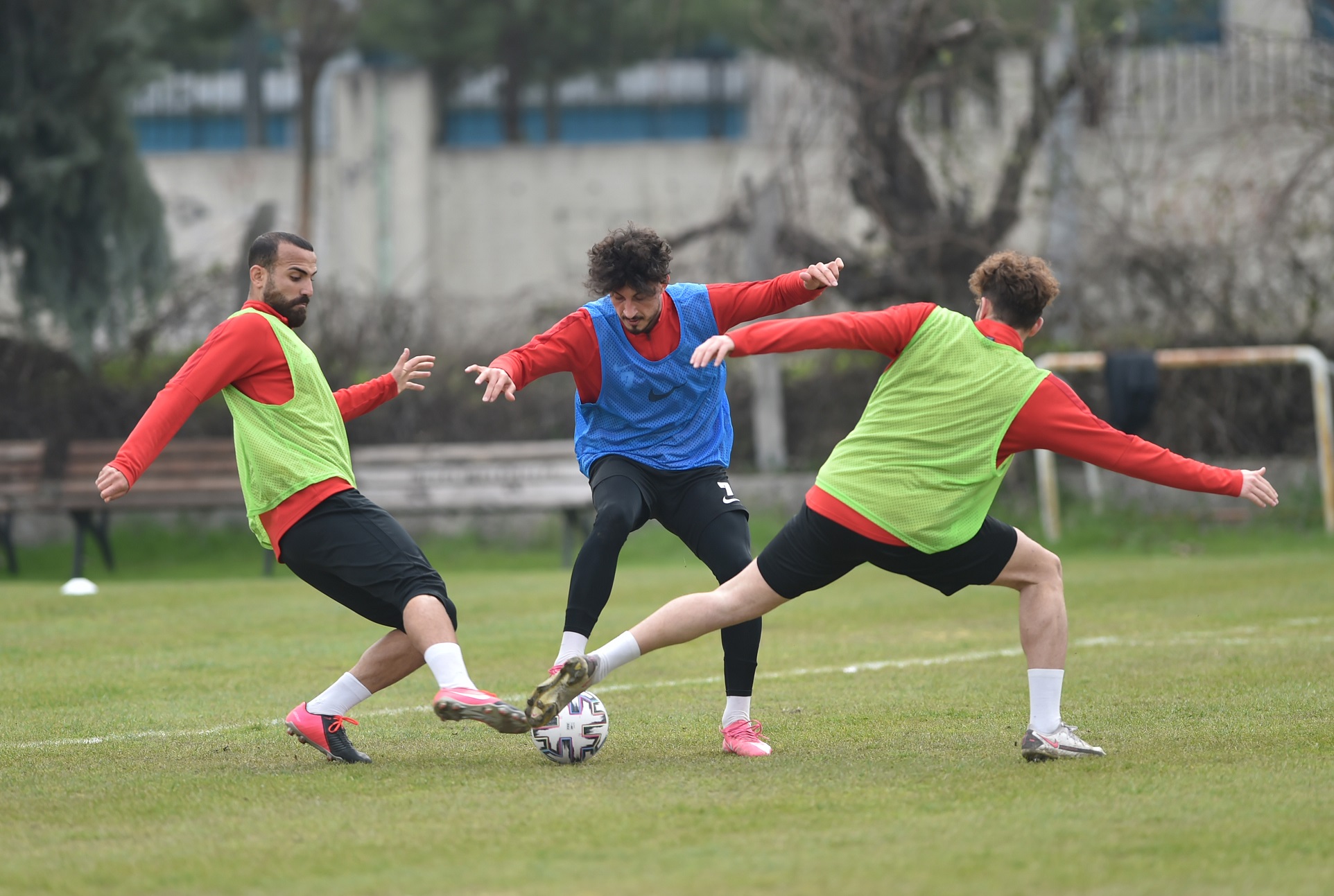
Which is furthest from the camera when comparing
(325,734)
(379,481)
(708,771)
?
(379,481)

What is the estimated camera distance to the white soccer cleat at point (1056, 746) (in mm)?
5109

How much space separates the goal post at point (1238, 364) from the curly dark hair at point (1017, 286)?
8.41 m

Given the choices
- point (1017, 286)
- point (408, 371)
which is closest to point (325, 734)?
point (408, 371)

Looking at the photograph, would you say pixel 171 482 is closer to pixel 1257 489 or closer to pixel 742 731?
pixel 742 731

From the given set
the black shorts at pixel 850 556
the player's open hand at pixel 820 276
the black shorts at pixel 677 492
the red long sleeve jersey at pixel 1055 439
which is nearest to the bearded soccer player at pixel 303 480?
the black shorts at pixel 677 492

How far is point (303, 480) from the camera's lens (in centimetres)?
531

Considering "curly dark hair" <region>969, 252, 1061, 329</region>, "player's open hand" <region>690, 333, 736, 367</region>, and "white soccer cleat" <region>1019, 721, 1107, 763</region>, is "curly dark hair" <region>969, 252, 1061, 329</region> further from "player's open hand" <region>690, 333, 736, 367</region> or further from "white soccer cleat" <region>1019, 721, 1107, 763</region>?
"white soccer cleat" <region>1019, 721, 1107, 763</region>

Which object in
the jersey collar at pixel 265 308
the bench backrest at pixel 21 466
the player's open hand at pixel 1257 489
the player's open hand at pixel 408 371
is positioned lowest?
the bench backrest at pixel 21 466

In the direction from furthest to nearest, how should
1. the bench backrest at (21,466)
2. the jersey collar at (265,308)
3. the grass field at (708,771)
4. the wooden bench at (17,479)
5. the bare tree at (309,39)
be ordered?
1. the bare tree at (309,39)
2. the bench backrest at (21,466)
3. the wooden bench at (17,479)
4. the jersey collar at (265,308)
5. the grass field at (708,771)

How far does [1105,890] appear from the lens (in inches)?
135

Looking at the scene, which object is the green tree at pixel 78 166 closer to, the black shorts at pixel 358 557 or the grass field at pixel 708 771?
the grass field at pixel 708 771

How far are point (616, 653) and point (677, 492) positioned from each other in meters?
0.80

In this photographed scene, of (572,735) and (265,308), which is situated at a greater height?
(265,308)

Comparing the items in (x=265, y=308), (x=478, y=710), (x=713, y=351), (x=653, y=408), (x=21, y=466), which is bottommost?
(x=21, y=466)
